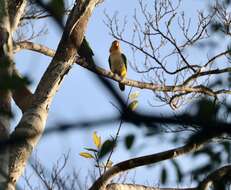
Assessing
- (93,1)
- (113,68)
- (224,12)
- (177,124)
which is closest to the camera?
(177,124)

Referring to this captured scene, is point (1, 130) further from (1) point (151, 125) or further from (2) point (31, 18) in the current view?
(2) point (31, 18)

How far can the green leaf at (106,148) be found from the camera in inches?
47.1

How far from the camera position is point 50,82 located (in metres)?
3.60

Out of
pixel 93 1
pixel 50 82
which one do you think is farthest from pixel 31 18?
pixel 50 82

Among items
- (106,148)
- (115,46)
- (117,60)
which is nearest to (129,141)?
(106,148)

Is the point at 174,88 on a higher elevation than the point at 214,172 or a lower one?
higher

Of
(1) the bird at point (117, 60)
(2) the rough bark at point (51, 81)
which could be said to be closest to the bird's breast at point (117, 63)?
(1) the bird at point (117, 60)

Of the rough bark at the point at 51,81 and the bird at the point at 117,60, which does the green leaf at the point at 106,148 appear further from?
the bird at the point at 117,60

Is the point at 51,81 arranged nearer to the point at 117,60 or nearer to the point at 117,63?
the point at 117,63

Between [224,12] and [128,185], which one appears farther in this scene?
[224,12]

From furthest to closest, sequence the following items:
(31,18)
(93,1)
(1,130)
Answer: (31,18) < (93,1) < (1,130)

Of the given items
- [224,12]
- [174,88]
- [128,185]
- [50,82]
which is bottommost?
[128,185]

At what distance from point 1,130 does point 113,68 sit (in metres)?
6.39

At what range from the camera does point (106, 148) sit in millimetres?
1208
